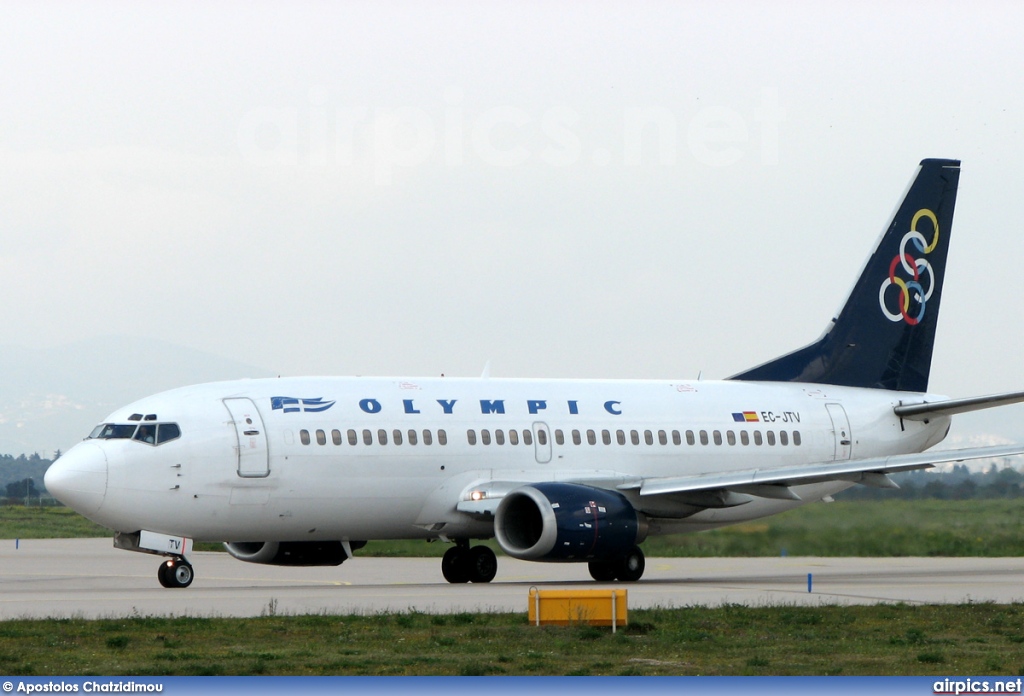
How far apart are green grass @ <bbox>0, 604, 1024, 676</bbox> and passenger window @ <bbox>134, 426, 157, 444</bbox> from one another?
7442mm

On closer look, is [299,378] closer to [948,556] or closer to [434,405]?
[434,405]

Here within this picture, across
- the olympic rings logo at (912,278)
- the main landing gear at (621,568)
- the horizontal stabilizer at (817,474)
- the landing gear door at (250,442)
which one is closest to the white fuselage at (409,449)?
the landing gear door at (250,442)

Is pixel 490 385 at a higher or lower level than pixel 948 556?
higher

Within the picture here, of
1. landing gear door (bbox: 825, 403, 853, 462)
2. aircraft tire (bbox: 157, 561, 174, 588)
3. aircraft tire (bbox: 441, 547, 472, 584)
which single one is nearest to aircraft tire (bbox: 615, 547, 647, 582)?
aircraft tire (bbox: 441, 547, 472, 584)

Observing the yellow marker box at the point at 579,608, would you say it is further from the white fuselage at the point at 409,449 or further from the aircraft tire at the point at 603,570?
the aircraft tire at the point at 603,570

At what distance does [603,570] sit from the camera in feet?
99.5

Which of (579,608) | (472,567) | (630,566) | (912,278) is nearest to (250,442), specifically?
(472,567)

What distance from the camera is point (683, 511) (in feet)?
102

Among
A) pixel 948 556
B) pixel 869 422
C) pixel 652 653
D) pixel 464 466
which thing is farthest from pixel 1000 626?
pixel 948 556

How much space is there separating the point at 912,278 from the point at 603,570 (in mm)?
12772

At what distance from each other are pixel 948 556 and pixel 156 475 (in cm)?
2213

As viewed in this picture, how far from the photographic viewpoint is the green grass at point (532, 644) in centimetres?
1568

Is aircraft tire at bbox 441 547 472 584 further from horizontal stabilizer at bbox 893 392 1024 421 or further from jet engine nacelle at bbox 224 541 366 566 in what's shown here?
horizontal stabilizer at bbox 893 392 1024 421

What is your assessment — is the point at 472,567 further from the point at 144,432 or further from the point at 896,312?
the point at 896,312
